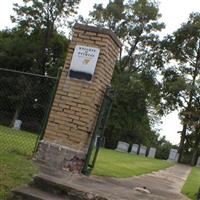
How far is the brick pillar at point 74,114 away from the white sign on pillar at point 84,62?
0.08m

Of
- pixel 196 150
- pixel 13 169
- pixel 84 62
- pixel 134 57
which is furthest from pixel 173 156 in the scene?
pixel 13 169

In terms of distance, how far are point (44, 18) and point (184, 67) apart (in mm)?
13667

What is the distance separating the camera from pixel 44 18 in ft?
139

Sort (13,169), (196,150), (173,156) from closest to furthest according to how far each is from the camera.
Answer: (13,169)
(173,156)
(196,150)

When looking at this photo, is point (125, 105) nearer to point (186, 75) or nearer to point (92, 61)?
point (186, 75)

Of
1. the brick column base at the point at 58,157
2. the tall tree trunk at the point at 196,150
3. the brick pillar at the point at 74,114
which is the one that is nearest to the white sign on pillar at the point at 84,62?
the brick pillar at the point at 74,114

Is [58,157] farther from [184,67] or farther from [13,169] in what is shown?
[184,67]

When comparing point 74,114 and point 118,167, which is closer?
point 74,114

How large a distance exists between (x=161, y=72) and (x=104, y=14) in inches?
304

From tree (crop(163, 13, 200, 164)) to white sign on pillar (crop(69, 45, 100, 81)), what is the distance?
102 feet

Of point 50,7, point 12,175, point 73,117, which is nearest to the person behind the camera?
point 12,175

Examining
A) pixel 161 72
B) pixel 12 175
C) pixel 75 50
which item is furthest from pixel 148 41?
pixel 12 175

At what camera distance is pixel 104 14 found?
4416cm

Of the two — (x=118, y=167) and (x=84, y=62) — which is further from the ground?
(x=84, y=62)
